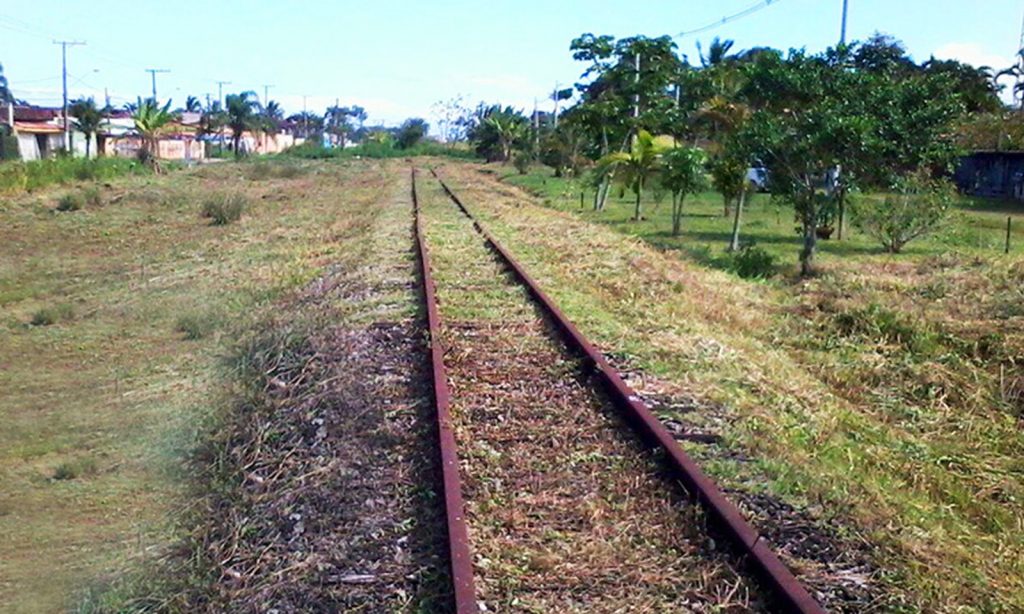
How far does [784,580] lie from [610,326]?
578 cm

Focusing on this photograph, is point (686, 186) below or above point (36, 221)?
above

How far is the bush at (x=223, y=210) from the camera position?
1101 inches

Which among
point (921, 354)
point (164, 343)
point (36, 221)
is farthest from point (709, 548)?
point (36, 221)

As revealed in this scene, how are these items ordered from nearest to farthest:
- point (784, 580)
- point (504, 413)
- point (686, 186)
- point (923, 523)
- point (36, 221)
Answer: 1. point (784, 580)
2. point (923, 523)
3. point (504, 413)
4. point (686, 186)
5. point (36, 221)

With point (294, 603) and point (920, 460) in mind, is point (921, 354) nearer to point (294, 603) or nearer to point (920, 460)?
point (920, 460)

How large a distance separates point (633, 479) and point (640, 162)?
20072 millimetres

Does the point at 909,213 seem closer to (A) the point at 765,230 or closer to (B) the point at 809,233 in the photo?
(B) the point at 809,233

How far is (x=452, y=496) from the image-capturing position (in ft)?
16.6

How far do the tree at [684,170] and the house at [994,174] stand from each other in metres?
15.7

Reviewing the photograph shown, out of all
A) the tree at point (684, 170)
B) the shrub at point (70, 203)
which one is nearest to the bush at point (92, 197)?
the shrub at point (70, 203)

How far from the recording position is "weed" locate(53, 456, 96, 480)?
767 centimetres

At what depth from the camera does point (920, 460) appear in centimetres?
693

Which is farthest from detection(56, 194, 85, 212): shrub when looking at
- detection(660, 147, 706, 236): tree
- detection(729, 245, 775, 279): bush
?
detection(729, 245, 775, 279): bush

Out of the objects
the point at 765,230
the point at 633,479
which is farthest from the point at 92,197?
the point at 633,479
